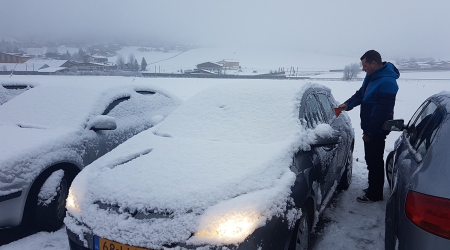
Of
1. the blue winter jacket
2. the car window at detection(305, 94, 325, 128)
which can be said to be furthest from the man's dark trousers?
the car window at detection(305, 94, 325, 128)

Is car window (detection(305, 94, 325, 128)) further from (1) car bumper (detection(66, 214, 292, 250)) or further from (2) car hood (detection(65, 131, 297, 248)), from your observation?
(1) car bumper (detection(66, 214, 292, 250))

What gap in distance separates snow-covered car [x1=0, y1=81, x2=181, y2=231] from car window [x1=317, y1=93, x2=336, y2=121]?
7.26ft

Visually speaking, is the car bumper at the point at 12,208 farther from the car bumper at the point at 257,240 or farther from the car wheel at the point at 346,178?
the car wheel at the point at 346,178

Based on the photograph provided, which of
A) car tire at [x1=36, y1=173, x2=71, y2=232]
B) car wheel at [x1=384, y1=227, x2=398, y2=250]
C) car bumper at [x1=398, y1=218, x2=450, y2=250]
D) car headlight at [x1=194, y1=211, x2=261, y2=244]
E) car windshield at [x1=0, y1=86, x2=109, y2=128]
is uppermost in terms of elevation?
car windshield at [x1=0, y1=86, x2=109, y2=128]

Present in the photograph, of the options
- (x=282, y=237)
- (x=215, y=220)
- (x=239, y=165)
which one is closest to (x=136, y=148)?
(x=239, y=165)

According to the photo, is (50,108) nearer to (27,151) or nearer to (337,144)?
(27,151)

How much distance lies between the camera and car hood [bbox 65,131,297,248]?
6.40ft

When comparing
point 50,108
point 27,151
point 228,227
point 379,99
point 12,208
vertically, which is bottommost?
point 12,208

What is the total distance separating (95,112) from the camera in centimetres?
420

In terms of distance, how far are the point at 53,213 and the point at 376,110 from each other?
3.81 m

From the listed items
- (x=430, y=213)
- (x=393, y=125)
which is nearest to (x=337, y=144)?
(x=393, y=125)

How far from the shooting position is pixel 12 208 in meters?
3.04

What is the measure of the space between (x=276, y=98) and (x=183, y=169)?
56.5 inches

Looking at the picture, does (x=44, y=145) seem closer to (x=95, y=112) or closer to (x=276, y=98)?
(x=95, y=112)
